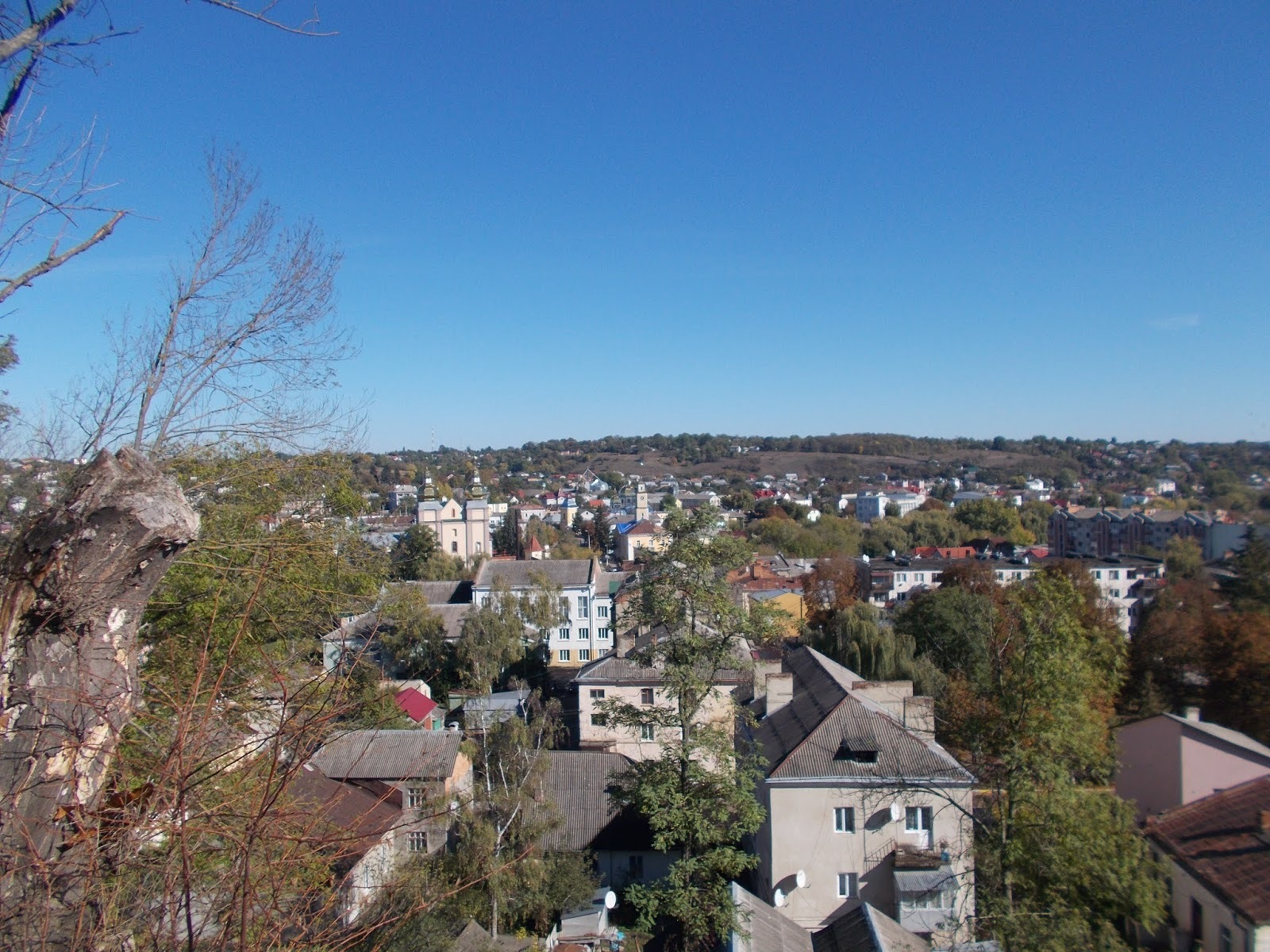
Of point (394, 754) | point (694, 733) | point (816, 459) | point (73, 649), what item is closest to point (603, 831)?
point (394, 754)

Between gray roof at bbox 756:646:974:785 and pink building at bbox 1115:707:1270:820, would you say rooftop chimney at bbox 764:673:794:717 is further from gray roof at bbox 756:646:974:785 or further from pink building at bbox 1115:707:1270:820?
pink building at bbox 1115:707:1270:820

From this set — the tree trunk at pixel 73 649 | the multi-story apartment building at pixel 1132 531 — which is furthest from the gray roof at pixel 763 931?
the multi-story apartment building at pixel 1132 531

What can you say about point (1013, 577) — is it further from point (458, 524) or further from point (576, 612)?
point (458, 524)

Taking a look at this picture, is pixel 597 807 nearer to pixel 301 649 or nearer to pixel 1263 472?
pixel 301 649

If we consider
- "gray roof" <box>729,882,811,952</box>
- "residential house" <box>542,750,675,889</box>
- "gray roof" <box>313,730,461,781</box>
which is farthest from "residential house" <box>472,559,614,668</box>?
"gray roof" <box>729,882,811,952</box>

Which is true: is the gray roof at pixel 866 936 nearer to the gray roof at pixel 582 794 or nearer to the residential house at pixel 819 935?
the residential house at pixel 819 935
